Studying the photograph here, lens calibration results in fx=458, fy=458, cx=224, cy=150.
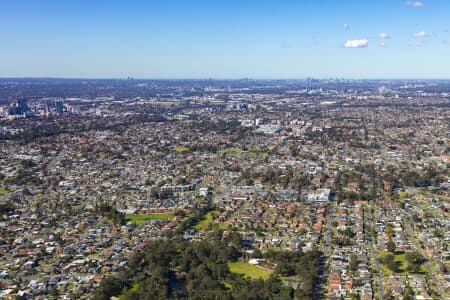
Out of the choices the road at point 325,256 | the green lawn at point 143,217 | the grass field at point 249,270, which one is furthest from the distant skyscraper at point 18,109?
the grass field at point 249,270

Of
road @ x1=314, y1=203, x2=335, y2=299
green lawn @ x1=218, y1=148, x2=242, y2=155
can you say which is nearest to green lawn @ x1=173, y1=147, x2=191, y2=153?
green lawn @ x1=218, y1=148, x2=242, y2=155

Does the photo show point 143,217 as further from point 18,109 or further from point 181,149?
point 18,109

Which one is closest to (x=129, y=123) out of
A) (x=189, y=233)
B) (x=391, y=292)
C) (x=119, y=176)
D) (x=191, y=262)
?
(x=119, y=176)

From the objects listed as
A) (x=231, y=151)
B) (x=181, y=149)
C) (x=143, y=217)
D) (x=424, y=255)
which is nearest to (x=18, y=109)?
(x=181, y=149)

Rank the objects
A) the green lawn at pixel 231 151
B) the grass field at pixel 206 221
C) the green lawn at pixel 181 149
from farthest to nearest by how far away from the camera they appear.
Answer: the green lawn at pixel 181 149, the green lawn at pixel 231 151, the grass field at pixel 206 221

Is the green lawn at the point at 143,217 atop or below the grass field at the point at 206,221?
below

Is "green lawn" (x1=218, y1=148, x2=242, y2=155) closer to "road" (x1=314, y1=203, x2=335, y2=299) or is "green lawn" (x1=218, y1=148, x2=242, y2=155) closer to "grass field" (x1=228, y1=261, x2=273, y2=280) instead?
"road" (x1=314, y1=203, x2=335, y2=299)

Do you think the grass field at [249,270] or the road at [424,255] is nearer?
the road at [424,255]

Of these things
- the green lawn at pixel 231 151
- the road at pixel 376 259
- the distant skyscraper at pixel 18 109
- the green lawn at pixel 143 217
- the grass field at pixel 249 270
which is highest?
the distant skyscraper at pixel 18 109

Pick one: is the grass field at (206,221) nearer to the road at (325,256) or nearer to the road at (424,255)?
the road at (325,256)

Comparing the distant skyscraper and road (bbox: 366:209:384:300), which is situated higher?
the distant skyscraper
